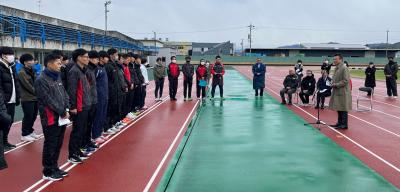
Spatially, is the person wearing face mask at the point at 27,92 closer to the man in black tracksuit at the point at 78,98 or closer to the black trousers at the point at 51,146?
the man in black tracksuit at the point at 78,98

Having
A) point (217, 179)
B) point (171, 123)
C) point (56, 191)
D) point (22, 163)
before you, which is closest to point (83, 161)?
point (22, 163)

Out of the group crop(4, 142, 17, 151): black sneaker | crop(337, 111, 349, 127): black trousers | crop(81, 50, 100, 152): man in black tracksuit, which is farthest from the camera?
crop(337, 111, 349, 127): black trousers

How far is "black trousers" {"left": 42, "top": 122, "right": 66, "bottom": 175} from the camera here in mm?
5512

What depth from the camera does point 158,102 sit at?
1479 cm

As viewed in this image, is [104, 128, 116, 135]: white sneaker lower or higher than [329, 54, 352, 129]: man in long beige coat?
lower

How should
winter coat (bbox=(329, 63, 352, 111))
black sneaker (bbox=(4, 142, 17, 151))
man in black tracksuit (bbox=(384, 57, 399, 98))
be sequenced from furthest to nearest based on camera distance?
man in black tracksuit (bbox=(384, 57, 399, 98)), winter coat (bbox=(329, 63, 352, 111)), black sneaker (bbox=(4, 142, 17, 151))

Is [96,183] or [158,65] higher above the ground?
[158,65]

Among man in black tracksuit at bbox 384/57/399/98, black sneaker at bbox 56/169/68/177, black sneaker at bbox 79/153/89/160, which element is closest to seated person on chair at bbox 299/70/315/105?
man in black tracksuit at bbox 384/57/399/98

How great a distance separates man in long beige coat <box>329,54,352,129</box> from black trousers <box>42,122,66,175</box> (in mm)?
6292

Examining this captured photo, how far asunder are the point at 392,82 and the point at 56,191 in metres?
15.6

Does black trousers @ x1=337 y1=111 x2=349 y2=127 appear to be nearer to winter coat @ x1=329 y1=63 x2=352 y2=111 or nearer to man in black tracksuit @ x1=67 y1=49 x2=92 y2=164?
winter coat @ x1=329 y1=63 x2=352 y2=111

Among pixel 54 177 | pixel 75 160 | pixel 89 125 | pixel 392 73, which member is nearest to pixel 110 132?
pixel 89 125

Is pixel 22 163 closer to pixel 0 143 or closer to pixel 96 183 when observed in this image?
pixel 0 143

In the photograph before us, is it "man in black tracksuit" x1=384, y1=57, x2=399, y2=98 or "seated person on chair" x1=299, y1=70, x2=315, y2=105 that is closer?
"seated person on chair" x1=299, y1=70, x2=315, y2=105
